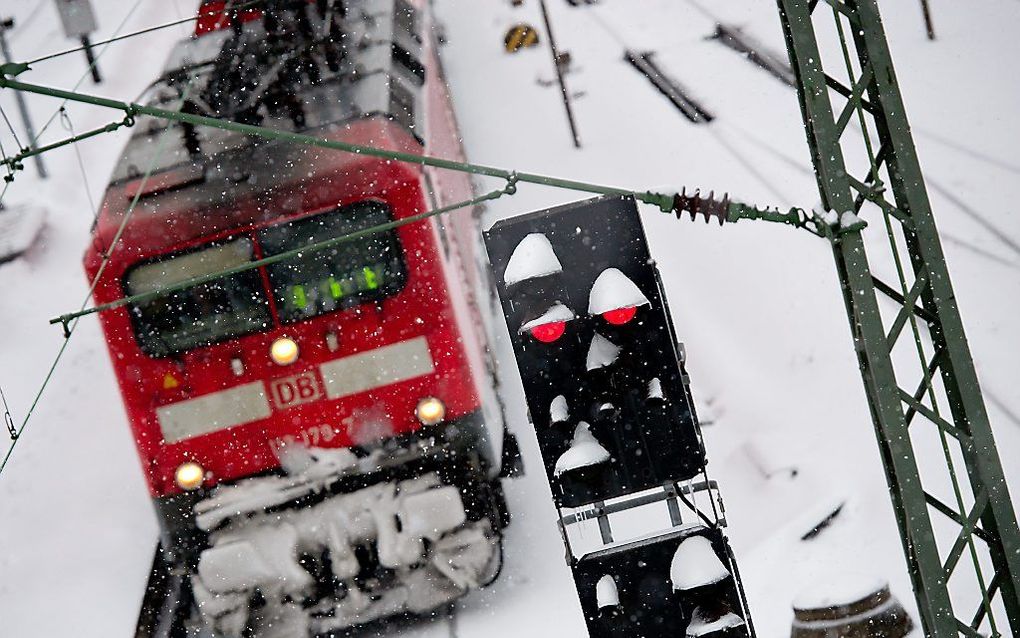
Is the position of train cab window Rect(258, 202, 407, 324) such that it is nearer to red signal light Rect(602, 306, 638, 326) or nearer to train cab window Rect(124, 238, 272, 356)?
train cab window Rect(124, 238, 272, 356)

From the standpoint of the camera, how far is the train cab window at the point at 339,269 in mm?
8078

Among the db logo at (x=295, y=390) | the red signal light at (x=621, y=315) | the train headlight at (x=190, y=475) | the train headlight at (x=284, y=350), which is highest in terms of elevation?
the train headlight at (x=284, y=350)

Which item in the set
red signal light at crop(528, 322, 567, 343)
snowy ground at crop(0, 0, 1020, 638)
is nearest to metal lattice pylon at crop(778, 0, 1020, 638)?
red signal light at crop(528, 322, 567, 343)

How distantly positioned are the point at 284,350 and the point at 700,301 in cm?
591

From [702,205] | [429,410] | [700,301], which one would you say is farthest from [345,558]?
[700,301]

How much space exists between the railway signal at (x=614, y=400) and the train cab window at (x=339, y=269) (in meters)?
3.08

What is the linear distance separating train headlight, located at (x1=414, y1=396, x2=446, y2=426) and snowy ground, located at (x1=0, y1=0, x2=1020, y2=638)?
5.70 feet

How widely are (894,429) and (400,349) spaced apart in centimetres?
413

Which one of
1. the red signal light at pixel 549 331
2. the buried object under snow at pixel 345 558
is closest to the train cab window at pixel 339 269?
the buried object under snow at pixel 345 558

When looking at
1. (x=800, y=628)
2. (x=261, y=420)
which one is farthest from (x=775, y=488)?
(x=261, y=420)

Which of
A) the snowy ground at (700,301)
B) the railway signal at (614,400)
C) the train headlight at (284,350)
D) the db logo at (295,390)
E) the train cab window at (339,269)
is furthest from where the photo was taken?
the snowy ground at (700,301)

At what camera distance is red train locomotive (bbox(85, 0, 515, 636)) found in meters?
8.10

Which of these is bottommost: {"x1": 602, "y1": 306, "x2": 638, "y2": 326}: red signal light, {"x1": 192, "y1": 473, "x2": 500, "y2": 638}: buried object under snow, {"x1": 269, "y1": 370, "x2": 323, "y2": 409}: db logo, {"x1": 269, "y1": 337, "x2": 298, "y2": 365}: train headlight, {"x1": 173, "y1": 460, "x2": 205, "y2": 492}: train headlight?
{"x1": 192, "y1": 473, "x2": 500, "y2": 638}: buried object under snow

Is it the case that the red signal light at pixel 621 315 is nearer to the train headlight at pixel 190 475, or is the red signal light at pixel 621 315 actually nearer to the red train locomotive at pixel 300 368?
the red train locomotive at pixel 300 368
